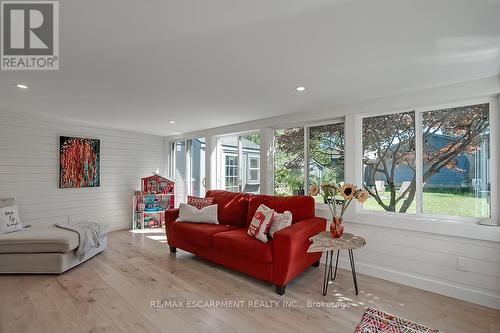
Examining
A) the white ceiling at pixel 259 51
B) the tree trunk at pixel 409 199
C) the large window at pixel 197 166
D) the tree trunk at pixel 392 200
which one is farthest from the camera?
the large window at pixel 197 166

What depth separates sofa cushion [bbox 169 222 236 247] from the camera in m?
3.18

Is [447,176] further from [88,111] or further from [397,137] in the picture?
[88,111]

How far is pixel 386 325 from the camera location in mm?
2018

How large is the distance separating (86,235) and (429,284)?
424cm

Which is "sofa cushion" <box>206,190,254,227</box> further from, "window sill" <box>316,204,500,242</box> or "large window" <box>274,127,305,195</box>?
"window sill" <box>316,204,500,242</box>

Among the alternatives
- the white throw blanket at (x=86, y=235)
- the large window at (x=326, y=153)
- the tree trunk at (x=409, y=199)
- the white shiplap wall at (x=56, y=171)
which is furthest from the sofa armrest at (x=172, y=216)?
the tree trunk at (x=409, y=199)

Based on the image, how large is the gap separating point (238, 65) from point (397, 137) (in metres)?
2.23

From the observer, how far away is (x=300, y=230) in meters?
2.66

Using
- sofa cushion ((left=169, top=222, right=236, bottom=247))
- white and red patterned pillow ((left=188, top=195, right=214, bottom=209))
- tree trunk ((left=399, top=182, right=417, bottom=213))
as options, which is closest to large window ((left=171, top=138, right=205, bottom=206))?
white and red patterned pillow ((left=188, top=195, right=214, bottom=209))

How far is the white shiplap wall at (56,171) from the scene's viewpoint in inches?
148

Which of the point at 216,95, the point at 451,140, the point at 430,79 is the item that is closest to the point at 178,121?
the point at 216,95

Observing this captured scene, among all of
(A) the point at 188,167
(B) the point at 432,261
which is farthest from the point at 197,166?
(B) the point at 432,261

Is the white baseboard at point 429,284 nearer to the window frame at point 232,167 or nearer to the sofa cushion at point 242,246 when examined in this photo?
the sofa cushion at point 242,246

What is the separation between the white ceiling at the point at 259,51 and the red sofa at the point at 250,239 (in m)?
1.45
